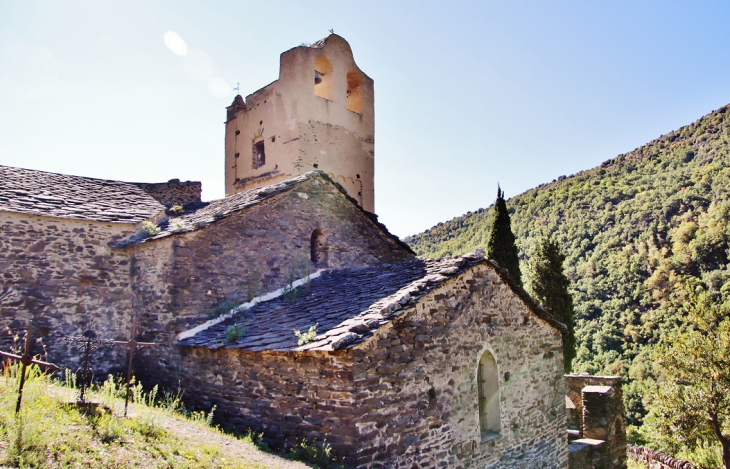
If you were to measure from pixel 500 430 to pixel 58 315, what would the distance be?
8.12 m

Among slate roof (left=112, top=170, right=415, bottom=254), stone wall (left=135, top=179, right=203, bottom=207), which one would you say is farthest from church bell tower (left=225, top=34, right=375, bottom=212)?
slate roof (left=112, top=170, right=415, bottom=254)

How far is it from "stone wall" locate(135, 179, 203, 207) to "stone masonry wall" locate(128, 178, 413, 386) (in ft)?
10.2

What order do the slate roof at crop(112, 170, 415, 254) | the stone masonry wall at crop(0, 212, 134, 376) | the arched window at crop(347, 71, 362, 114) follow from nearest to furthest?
the stone masonry wall at crop(0, 212, 134, 376)
the slate roof at crop(112, 170, 415, 254)
the arched window at crop(347, 71, 362, 114)

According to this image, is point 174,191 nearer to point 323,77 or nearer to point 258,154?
point 258,154

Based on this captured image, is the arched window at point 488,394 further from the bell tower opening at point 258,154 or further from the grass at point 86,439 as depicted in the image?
the bell tower opening at point 258,154

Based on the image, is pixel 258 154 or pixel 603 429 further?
pixel 258 154

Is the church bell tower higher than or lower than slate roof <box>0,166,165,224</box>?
higher

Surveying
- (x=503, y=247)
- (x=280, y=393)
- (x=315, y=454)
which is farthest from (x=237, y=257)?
(x=503, y=247)

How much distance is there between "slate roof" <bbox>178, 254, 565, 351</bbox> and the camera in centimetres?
630

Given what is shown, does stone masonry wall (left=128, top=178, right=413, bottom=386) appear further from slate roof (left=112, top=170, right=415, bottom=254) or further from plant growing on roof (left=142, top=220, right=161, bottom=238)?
plant growing on roof (left=142, top=220, right=161, bottom=238)

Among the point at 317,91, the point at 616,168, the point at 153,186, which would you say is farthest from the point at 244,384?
the point at 616,168

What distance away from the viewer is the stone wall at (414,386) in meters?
6.03

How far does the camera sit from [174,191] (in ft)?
41.6

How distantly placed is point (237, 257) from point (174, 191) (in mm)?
4541
